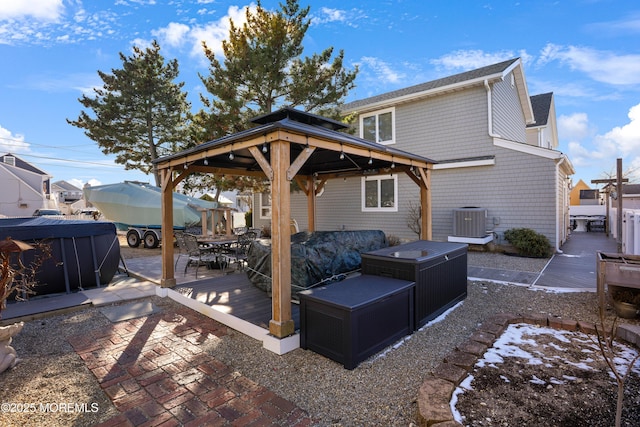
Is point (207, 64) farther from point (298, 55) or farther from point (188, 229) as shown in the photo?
point (188, 229)

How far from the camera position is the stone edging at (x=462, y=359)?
2.12 metres

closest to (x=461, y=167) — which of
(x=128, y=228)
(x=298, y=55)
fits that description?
(x=298, y=55)

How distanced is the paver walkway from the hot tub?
244 centimetres

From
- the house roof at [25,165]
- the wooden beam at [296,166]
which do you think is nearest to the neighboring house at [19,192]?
the house roof at [25,165]

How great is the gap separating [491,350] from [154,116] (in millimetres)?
16612

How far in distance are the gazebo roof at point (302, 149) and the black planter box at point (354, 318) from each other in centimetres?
179

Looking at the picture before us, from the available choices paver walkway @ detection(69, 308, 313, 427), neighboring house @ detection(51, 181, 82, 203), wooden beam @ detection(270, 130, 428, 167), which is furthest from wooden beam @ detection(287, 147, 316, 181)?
neighboring house @ detection(51, 181, 82, 203)

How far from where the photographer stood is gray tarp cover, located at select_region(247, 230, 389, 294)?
15.4 feet

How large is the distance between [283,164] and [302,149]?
7.68ft

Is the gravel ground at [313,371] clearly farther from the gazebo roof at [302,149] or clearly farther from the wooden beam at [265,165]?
the gazebo roof at [302,149]

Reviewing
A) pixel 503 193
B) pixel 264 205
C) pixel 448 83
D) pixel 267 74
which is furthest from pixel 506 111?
pixel 264 205

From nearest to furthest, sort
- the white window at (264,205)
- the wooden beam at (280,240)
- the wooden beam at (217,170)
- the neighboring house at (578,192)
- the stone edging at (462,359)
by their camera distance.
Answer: the stone edging at (462,359) < the wooden beam at (280,240) < the wooden beam at (217,170) < the white window at (264,205) < the neighboring house at (578,192)

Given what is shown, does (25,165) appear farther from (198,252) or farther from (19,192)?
(198,252)

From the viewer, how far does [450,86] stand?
9.74m
